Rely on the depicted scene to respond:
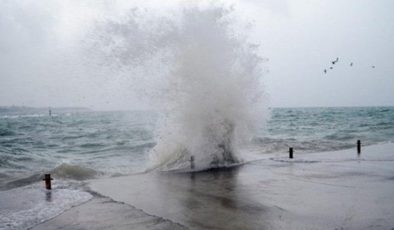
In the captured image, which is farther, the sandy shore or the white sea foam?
the white sea foam

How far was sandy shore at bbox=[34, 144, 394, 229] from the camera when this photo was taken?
25.2 ft

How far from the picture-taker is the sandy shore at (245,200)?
7.70 metres

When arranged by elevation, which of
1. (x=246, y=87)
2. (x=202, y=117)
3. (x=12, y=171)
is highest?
(x=246, y=87)

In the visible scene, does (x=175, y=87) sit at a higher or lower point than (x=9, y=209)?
higher

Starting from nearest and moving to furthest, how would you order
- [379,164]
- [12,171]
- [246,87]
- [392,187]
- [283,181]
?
[392,187] → [283,181] → [379,164] → [12,171] → [246,87]

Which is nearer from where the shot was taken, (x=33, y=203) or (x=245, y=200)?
(x=245, y=200)

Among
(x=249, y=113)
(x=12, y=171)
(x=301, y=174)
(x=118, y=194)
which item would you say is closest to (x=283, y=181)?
(x=301, y=174)

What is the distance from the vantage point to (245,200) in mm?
9586

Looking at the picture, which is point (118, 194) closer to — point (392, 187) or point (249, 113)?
point (392, 187)

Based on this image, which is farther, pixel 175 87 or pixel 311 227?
pixel 175 87

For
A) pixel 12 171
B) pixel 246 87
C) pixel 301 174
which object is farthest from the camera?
pixel 246 87

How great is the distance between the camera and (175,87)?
17.9 metres

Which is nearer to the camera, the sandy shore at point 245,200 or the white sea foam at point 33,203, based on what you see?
the sandy shore at point 245,200

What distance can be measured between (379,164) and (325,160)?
7.89 ft
